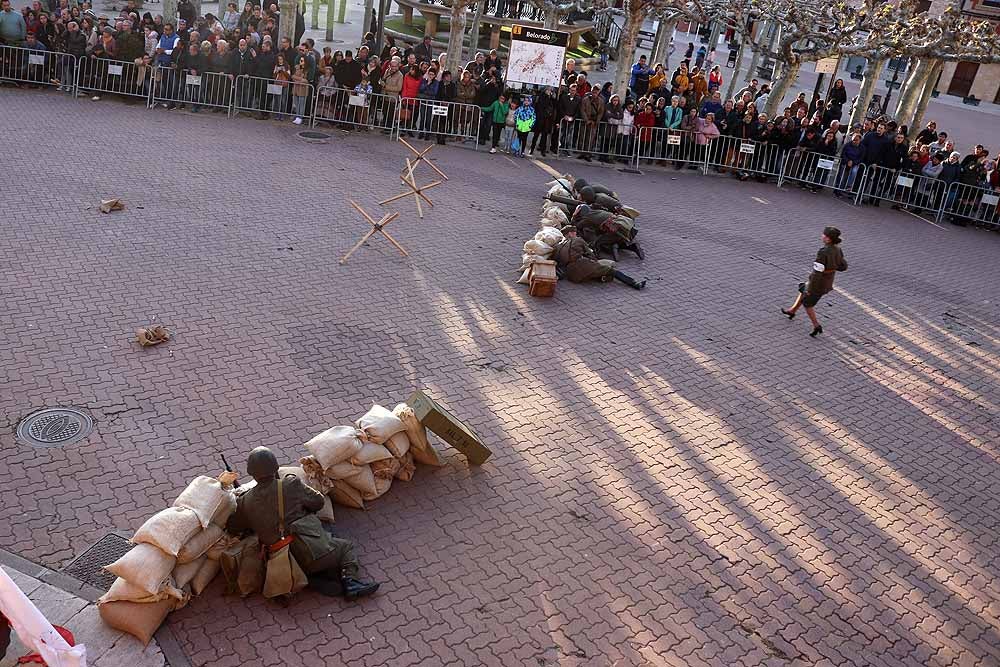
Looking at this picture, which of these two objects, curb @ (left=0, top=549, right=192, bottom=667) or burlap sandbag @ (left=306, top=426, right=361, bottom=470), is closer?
curb @ (left=0, top=549, right=192, bottom=667)

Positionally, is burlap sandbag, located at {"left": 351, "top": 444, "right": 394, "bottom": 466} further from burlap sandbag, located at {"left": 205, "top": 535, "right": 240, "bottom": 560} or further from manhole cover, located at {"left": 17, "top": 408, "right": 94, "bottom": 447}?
manhole cover, located at {"left": 17, "top": 408, "right": 94, "bottom": 447}

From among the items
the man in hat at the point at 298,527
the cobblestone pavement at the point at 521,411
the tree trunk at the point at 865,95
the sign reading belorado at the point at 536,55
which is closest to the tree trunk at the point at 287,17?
the sign reading belorado at the point at 536,55

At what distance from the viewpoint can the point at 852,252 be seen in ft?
54.9

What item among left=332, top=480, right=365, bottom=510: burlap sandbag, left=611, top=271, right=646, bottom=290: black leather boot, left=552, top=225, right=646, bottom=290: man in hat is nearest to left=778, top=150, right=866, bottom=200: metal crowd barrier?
left=611, top=271, right=646, bottom=290: black leather boot

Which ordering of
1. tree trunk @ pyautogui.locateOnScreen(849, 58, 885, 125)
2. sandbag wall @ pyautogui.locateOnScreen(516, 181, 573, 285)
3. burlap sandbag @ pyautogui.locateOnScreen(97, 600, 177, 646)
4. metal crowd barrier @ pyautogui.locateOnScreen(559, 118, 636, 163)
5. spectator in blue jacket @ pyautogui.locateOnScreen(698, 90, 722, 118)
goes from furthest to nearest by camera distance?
tree trunk @ pyautogui.locateOnScreen(849, 58, 885, 125) < spectator in blue jacket @ pyautogui.locateOnScreen(698, 90, 722, 118) < metal crowd barrier @ pyautogui.locateOnScreen(559, 118, 636, 163) < sandbag wall @ pyautogui.locateOnScreen(516, 181, 573, 285) < burlap sandbag @ pyautogui.locateOnScreen(97, 600, 177, 646)

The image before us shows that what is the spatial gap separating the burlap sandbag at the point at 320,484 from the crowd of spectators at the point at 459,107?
13563mm

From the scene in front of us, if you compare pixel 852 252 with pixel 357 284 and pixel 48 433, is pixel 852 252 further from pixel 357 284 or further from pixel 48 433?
pixel 48 433

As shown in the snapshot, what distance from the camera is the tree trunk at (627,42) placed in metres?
21.4

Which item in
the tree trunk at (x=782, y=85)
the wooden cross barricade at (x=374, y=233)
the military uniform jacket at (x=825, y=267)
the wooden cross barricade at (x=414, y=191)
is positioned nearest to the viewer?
the military uniform jacket at (x=825, y=267)

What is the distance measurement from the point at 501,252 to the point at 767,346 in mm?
4325

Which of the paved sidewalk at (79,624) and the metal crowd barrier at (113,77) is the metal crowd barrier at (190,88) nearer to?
the metal crowd barrier at (113,77)

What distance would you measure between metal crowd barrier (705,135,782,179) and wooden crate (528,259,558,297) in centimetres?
968

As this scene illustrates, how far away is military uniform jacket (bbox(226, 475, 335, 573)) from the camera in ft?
21.9

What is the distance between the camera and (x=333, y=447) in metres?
7.63
